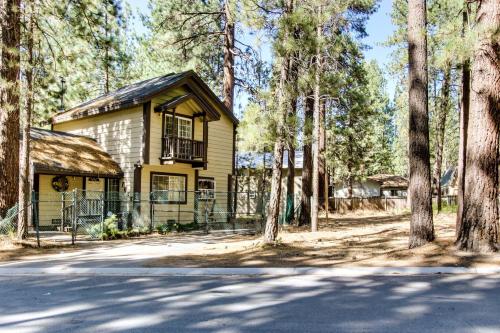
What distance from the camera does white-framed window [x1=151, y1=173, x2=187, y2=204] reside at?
2023 centimetres

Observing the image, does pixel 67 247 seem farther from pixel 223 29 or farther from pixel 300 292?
pixel 223 29

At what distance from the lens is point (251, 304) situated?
646 centimetres

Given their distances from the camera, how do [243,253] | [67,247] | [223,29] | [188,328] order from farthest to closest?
[223,29], [67,247], [243,253], [188,328]

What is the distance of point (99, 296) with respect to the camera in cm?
709

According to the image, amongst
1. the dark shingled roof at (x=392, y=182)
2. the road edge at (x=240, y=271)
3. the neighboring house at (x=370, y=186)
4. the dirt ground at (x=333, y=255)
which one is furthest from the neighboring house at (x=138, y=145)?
the dark shingled roof at (x=392, y=182)

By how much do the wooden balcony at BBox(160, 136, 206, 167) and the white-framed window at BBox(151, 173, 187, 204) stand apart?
106cm

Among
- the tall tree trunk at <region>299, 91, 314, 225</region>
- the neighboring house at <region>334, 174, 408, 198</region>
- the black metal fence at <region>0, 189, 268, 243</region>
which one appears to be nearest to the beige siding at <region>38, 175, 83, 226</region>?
the black metal fence at <region>0, 189, 268, 243</region>

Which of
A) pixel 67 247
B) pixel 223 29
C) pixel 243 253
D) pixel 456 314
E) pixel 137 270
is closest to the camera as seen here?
pixel 456 314

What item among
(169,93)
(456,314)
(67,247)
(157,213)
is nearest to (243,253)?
(67,247)

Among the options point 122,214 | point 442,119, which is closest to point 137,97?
point 122,214

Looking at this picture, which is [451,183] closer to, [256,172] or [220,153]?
[256,172]

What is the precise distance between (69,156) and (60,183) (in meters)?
1.19

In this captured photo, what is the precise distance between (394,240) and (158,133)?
11.4m

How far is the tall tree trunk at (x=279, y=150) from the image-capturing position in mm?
12219
